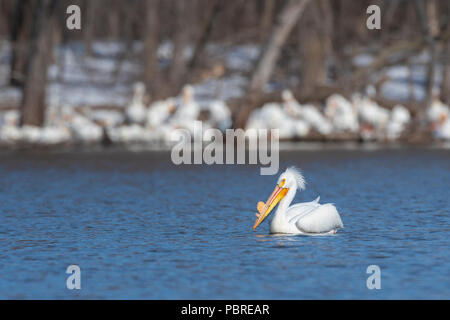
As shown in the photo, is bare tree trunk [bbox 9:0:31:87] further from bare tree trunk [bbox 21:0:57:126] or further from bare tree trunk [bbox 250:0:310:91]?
bare tree trunk [bbox 250:0:310:91]

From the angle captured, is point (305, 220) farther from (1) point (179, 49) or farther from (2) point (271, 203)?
(1) point (179, 49)

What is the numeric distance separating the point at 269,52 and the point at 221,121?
226 cm

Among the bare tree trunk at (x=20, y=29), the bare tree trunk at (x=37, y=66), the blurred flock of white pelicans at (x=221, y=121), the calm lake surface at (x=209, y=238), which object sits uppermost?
the bare tree trunk at (x=20, y=29)

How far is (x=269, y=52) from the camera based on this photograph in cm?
2889

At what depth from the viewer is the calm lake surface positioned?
29.5 feet

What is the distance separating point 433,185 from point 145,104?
52.0ft

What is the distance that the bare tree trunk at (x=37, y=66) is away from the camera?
27438 mm

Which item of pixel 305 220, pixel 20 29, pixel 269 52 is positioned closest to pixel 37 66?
pixel 20 29

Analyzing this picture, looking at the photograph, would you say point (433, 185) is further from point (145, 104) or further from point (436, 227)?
point (145, 104)

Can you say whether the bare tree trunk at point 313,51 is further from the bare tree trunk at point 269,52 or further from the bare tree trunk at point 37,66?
the bare tree trunk at point 37,66

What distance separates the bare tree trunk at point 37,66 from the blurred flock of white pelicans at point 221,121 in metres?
0.45

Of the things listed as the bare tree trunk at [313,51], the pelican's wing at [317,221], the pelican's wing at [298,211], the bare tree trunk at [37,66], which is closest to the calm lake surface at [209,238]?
the pelican's wing at [317,221]

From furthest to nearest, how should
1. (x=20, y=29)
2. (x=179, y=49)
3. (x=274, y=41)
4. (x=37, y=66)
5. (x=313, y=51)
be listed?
(x=313, y=51) → (x=179, y=49) → (x=20, y=29) → (x=274, y=41) → (x=37, y=66)

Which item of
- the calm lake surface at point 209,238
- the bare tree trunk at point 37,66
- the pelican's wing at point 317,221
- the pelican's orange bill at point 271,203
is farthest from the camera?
the bare tree trunk at point 37,66
